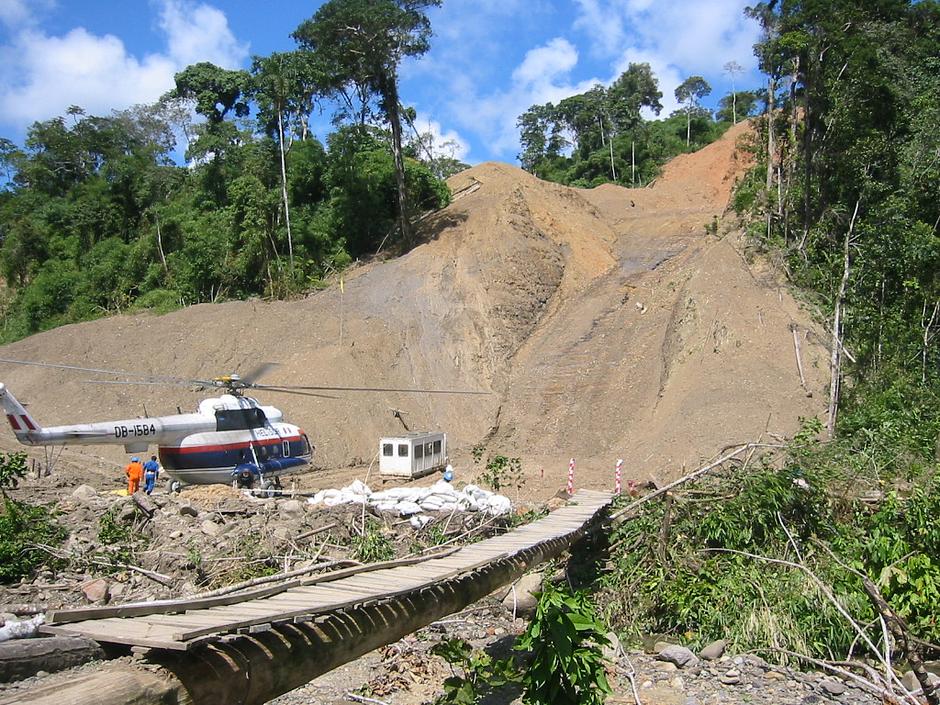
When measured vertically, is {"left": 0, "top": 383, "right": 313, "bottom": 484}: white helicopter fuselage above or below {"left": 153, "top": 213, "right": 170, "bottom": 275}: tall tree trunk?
below

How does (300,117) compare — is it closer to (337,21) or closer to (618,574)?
(337,21)

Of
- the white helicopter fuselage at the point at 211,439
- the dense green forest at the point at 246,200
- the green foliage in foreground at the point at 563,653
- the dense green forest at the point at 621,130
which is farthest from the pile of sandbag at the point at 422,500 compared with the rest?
the dense green forest at the point at 621,130

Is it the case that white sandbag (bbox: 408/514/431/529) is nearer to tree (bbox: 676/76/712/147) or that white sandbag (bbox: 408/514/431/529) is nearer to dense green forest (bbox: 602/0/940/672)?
dense green forest (bbox: 602/0/940/672)

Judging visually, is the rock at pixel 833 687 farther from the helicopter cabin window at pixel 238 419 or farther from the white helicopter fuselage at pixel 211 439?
the helicopter cabin window at pixel 238 419

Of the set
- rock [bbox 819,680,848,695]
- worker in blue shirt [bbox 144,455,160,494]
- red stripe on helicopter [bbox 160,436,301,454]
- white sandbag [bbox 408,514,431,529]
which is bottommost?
rock [bbox 819,680,848,695]

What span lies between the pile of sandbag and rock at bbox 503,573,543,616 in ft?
5.02

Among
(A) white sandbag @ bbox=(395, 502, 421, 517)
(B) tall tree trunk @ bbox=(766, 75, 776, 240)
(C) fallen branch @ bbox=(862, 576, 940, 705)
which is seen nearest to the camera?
(C) fallen branch @ bbox=(862, 576, 940, 705)

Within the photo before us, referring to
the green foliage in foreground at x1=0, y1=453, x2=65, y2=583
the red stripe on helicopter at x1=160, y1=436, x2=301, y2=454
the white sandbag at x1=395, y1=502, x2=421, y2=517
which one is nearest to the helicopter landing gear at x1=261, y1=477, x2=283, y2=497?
the red stripe on helicopter at x1=160, y1=436, x2=301, y2=454

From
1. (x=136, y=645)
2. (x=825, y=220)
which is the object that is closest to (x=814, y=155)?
(x=825, y=220)

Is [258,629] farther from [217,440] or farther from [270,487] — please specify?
[270,487]

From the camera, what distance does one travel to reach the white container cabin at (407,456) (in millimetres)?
19578

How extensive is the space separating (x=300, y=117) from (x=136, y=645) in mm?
35393

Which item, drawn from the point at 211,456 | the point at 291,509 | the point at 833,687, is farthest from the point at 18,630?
the point at 211,456

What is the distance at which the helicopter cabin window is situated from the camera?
57.1 feet
